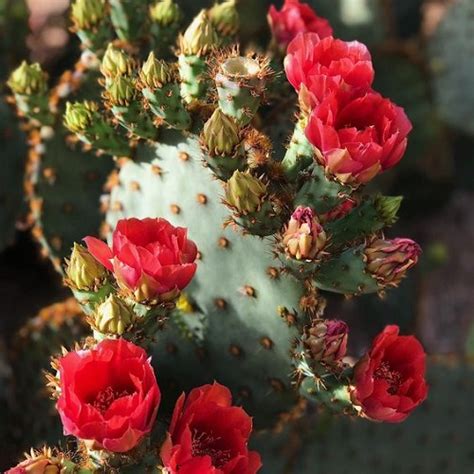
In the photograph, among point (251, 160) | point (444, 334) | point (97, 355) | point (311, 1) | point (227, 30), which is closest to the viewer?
point (97, 355)

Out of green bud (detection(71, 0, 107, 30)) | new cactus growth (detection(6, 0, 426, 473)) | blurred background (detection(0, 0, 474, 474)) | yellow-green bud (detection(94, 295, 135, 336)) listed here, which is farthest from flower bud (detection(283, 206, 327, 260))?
blurred background (detection(0, 0, 474, 474))

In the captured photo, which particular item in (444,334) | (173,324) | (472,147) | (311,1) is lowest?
(444,334)

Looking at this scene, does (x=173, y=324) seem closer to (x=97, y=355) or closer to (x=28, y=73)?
(x=97, y=355)

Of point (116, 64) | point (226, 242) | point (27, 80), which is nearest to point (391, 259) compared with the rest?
point (226, 242)

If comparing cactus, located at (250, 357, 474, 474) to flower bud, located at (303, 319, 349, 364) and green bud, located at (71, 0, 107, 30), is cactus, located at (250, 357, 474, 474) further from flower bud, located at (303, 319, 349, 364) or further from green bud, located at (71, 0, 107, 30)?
green bud, located at (71, 0, 107, 30)

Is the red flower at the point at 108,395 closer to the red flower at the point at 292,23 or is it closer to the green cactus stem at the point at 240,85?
the green cactus stem at the point at 240,85

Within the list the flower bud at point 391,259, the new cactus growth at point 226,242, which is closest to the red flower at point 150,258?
the new cactus growth at point 226,242

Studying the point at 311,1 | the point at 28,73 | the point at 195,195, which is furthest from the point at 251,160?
the point at 311,1
